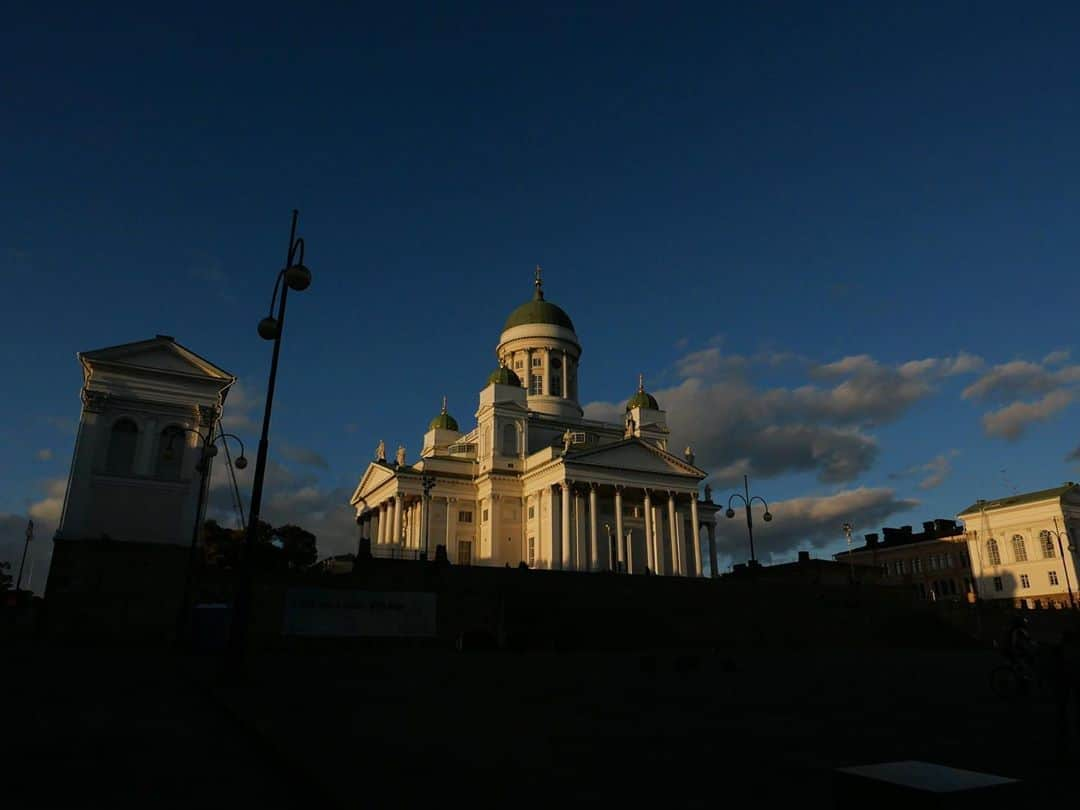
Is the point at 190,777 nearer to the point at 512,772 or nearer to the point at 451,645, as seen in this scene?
the point at 512,772

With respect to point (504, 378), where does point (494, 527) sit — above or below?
below

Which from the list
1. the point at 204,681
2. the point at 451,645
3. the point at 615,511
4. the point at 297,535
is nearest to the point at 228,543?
the point at 297,535

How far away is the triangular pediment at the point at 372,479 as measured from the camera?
6769 cm

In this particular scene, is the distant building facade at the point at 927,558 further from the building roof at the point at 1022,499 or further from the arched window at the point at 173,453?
the arched window at the point at 173,453

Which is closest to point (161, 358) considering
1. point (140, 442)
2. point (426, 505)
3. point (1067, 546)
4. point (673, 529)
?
point (140, 442)

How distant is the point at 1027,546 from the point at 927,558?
12.0 m

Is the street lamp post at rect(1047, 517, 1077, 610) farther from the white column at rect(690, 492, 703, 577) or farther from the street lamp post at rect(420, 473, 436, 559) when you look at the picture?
the street lamp post at rect(420, 473, 436, 559)

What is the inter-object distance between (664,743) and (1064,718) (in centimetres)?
476

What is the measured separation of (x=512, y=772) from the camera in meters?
8.05

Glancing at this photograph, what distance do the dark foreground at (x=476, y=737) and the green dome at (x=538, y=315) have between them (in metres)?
59.5

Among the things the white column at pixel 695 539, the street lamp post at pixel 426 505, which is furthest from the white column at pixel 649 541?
A: the street lamp post at pixel 426 505

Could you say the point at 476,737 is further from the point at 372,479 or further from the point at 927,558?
the point at 927,558

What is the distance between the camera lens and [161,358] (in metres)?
40.9

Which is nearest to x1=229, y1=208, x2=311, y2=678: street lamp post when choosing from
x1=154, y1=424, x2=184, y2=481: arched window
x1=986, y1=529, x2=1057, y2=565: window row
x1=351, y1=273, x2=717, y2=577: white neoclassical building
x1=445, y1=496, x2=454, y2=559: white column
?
x1=154, y1=424, x2=184, y2=481: arched window
